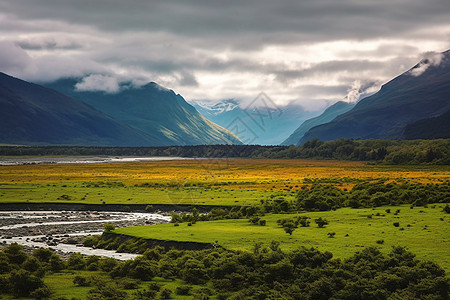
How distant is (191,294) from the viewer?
25.4 metres

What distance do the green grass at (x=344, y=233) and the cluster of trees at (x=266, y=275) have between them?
3378 millimetres

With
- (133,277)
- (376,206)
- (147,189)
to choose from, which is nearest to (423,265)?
(133,277)

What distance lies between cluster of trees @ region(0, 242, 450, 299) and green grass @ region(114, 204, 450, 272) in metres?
3.38

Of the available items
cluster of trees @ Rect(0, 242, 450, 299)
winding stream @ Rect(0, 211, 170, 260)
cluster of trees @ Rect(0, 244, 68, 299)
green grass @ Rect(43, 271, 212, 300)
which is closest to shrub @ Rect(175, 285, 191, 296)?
cluster of trees @ Rect(0, 242, 450, 299)

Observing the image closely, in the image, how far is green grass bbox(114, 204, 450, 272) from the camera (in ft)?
109

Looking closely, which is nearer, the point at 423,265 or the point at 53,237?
the point at 423,265

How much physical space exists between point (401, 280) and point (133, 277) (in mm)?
14723

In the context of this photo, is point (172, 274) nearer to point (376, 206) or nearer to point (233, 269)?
point (233, 269)

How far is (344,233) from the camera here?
3894 cm

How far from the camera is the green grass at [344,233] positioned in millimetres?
33281

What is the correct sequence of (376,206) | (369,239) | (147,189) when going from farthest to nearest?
(147,189)
(376,206)
(369,239)

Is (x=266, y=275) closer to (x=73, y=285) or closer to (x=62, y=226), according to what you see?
(x=73, y=285)

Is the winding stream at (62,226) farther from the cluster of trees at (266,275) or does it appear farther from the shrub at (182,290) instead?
the shrub at (182,290)

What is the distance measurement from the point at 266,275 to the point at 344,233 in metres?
14.4
